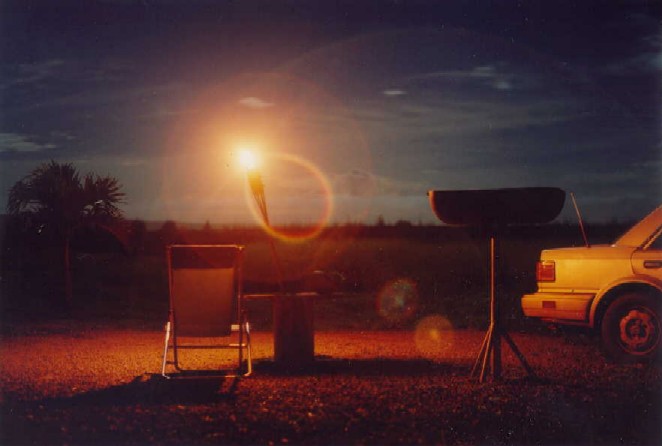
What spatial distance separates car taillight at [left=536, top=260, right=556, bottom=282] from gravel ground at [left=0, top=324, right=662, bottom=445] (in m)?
0.93

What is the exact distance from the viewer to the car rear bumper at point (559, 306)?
9.57m

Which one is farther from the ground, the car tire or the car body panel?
the car body panel

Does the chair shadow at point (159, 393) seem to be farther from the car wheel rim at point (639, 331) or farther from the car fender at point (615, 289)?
the car wheel rim at point (639, 331)

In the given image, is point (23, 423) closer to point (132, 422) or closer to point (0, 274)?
point (132, 422)

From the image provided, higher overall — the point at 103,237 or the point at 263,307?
the point at 103,237

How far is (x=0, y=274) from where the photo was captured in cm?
2205

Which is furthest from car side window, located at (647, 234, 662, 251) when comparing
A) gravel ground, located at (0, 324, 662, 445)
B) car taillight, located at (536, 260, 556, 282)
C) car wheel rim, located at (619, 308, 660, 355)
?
gravel ground, located at (0, 324, 662, 445)

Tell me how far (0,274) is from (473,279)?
508 inches

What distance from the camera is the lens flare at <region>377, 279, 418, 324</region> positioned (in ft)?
49.1

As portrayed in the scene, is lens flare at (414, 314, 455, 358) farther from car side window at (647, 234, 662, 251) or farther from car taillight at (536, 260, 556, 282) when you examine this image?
car side window at (647, 234, 662, 251)

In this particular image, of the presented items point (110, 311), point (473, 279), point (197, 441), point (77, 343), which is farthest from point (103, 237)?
point (197, 441)

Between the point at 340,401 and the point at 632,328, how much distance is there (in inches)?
156

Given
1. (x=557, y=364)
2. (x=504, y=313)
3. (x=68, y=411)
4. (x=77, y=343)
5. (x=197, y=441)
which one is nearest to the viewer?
(x=197, y=441)

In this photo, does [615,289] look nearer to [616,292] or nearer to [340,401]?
[616,292]
